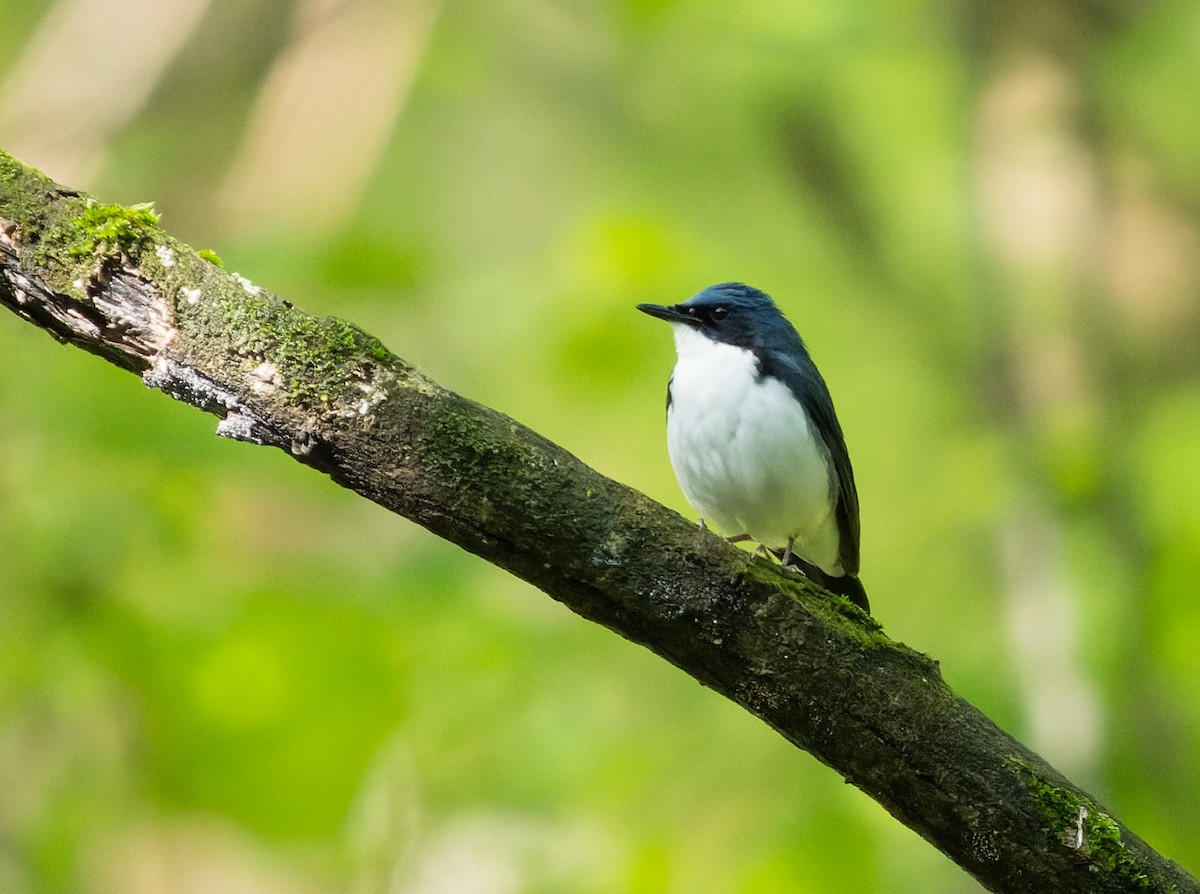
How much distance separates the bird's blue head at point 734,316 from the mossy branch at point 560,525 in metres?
2.42

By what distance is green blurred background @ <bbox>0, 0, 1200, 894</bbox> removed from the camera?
5035mm

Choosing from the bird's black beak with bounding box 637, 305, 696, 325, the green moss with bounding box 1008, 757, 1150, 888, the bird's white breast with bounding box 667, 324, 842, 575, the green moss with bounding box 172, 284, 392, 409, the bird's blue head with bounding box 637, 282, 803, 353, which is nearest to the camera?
the green moss with bounding box 172, 284, 392, 409

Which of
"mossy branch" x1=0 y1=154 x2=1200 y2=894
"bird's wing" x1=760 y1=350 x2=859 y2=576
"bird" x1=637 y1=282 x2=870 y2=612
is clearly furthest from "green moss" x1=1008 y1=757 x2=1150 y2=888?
"bird's wing" x1=760 y1=350 x2=859 y2=576

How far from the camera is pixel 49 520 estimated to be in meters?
4.77

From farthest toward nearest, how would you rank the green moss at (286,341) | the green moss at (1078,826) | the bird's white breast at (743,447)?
the bird's white breast at (743,447)
the green moss at (1078,826)
the green moss at (286,341)

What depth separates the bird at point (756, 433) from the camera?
474 cm

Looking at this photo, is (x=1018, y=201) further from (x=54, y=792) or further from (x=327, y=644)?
(x=54, y=792)

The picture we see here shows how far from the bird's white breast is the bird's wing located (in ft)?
0.18

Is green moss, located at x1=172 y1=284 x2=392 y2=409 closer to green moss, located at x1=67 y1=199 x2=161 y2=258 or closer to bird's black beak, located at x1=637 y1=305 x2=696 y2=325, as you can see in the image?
green moss, located at x1=67 y1=199 x2=161 y2=258

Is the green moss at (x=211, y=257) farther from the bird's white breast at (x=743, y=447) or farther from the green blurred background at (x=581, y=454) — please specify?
the bird's white breast at (x=743, y=447)

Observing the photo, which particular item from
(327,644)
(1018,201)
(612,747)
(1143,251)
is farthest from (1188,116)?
(327,644)

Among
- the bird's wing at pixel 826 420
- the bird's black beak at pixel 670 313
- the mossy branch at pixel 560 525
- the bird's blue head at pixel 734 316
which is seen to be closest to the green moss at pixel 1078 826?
the mossy branch at pixel 560 525

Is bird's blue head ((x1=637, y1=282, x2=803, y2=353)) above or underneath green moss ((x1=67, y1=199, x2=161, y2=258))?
above

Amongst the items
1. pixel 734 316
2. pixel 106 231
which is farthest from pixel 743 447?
pixel 106 231
